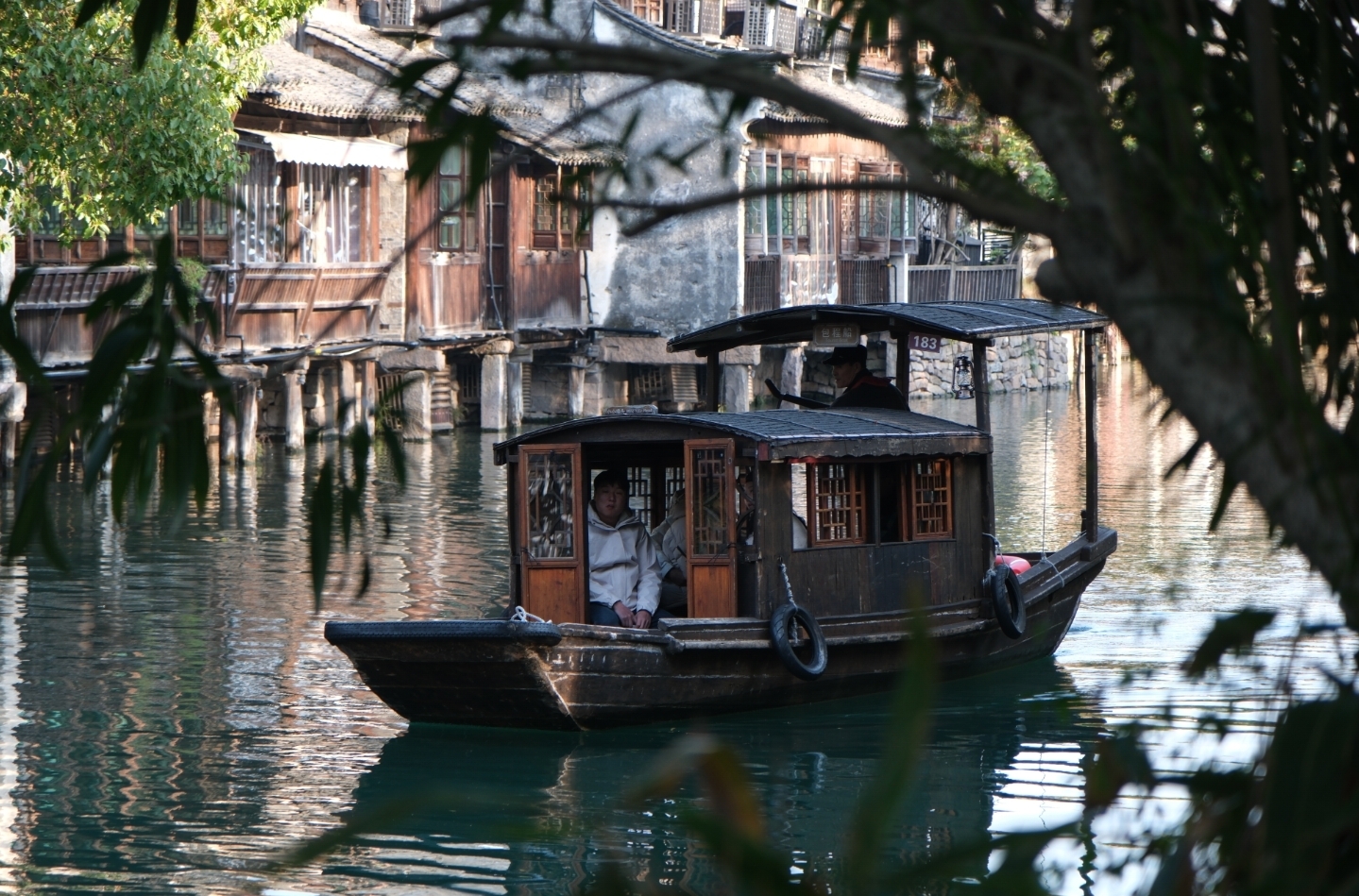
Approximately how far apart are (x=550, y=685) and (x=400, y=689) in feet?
2.35

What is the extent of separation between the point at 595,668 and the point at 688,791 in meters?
0.92

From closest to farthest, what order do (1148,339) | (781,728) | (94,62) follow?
(1148,339) → (781,728) → (94,62)

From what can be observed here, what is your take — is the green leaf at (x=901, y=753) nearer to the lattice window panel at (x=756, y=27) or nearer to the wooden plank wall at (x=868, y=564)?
the wooden plank wall at (x=868, y=564)

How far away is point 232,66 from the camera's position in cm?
1415

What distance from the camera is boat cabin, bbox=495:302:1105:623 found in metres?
8.57

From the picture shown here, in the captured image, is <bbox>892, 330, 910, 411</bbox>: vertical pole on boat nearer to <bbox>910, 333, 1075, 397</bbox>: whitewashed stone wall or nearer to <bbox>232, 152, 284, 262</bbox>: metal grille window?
<bbox>232, 152, 284, 262</bbox>: metal grille window

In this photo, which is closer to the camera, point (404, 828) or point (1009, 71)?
point (1009, 71)

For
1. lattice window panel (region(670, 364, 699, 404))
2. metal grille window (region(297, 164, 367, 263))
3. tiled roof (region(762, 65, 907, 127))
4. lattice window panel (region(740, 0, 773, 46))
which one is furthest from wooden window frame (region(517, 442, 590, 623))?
lattice window panel (region(740, 0, 773, 46))

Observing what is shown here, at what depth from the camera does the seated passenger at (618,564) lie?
28.9ft

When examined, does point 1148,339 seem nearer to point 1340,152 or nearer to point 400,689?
point 1340,152

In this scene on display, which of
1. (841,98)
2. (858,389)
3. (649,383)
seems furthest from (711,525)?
(841,98)

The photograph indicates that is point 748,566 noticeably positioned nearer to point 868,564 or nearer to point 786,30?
point 868,564

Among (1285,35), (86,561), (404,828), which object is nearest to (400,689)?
(404,828)

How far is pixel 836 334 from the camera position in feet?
32.5
